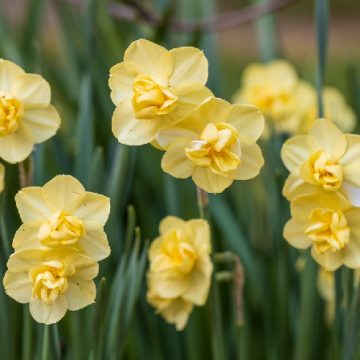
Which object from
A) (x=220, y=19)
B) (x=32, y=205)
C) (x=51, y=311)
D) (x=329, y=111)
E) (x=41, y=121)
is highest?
(x=220, y=19)

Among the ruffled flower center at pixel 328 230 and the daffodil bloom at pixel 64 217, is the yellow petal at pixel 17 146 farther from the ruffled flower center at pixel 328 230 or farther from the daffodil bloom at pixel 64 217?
the ruffled flower center at pixel 328 230

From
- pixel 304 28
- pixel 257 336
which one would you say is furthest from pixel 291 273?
pixel 304 28

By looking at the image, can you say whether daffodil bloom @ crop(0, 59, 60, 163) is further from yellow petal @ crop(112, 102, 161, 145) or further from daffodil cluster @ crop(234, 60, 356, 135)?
daffodil cluster @ crop(234, 60, 356, 135)

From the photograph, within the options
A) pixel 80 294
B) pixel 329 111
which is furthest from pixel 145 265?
pixel 329 111

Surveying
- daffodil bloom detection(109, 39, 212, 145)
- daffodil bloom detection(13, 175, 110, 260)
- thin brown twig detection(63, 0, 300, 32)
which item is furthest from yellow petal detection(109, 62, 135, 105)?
thin brown twig detection(63, 0, 300, 32)

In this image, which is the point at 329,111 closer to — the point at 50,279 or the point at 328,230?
the point at 328,230

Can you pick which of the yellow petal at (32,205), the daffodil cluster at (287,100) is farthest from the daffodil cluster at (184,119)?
the daffodil cluster at (287,100)
